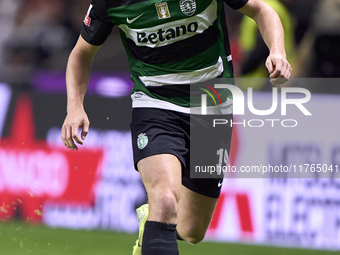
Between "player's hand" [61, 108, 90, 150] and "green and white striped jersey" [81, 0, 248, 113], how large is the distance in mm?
345

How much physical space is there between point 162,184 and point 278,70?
0.83 metres

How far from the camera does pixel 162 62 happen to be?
350 cm

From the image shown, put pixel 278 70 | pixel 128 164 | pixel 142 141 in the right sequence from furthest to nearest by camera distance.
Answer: pixel 128 164, pixel 142 141, pixel 278 70

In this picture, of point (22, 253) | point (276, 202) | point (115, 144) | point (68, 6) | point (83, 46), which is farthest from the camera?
point (68, 6)

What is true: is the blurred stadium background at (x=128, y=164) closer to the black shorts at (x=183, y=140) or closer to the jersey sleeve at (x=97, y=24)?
the black shorts at (x=183, y=140)

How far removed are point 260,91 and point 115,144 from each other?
1444 millimetres

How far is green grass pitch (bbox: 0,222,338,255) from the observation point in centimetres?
494

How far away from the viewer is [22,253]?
4.86 meters

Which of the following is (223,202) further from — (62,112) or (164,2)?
(164,2)

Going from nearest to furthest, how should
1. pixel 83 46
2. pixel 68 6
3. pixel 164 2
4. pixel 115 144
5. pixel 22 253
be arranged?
pixel 164 2 < pixel 83 46 < pixel 22 253 < pixel 115 144 < pixel 68 6

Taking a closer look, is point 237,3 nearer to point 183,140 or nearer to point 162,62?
point 162,62

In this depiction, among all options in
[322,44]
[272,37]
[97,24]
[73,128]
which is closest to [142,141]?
[73,128]

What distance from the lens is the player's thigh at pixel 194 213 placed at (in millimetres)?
3861

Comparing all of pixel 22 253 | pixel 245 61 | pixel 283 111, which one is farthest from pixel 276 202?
pixel 22 253
